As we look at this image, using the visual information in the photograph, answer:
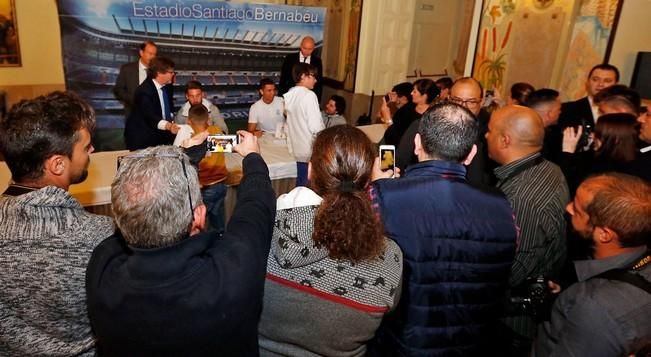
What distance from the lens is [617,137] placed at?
2.14 metres

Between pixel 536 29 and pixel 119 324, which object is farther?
pixel 536 29

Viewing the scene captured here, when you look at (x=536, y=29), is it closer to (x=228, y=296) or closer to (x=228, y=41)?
(x=228, y=41)

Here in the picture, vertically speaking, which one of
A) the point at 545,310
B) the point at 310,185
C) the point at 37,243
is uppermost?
the point at 310,185

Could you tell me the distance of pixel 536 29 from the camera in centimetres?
600

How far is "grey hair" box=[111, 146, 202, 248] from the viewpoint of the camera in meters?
0.98

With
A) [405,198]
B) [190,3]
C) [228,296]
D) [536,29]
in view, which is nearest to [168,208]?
[228,296]

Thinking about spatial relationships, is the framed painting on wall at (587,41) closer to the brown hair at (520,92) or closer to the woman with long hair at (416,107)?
the brown hair at (520,92)

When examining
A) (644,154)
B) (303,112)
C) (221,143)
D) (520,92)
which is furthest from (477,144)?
(221,143)

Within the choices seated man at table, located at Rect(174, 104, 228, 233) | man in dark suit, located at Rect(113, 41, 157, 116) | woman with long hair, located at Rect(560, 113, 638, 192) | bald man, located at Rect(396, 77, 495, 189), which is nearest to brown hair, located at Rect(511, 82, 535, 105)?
bald man, located at Rect(396, 77, 495, 189)

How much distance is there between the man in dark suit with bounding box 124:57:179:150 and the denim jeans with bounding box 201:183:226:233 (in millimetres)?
732

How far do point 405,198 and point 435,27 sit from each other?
7755 millimetres

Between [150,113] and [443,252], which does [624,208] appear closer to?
[443,252]

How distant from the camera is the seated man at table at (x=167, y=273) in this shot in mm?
967

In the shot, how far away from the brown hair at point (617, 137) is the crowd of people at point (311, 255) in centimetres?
52
